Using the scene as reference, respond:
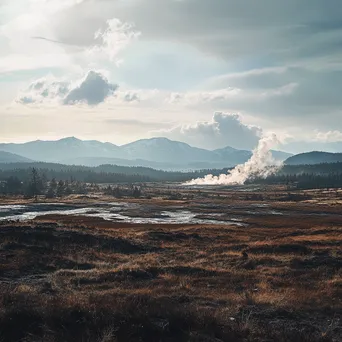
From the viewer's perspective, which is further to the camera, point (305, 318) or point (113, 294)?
point (113, 294)

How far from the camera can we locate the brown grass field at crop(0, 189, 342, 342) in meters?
12.8

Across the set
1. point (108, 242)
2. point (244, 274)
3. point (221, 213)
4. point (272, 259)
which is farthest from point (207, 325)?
point (221, 213)

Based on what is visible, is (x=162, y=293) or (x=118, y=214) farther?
(x=118, y=214)

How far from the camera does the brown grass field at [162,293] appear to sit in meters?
12.8

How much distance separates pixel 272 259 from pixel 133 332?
20.5m

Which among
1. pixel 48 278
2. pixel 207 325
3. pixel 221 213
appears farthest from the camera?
pixel 221 213

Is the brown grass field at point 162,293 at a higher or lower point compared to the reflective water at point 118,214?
higher

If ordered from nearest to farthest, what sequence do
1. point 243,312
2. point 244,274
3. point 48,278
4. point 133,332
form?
point 133,332 < point 243,312 < point 48,278 < point 244,274

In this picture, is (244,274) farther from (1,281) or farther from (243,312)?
(1,281)

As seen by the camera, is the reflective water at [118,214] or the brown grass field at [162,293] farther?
the reflective water at [118,214]

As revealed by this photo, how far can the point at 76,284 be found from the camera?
20.5m

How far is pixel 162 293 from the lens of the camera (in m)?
18.7

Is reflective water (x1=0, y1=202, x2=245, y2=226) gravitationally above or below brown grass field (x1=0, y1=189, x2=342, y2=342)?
below

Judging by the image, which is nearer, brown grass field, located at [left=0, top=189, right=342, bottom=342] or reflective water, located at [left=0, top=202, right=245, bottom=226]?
brown grass field, located at [left=0, top=189, right=342, bottom=342]
